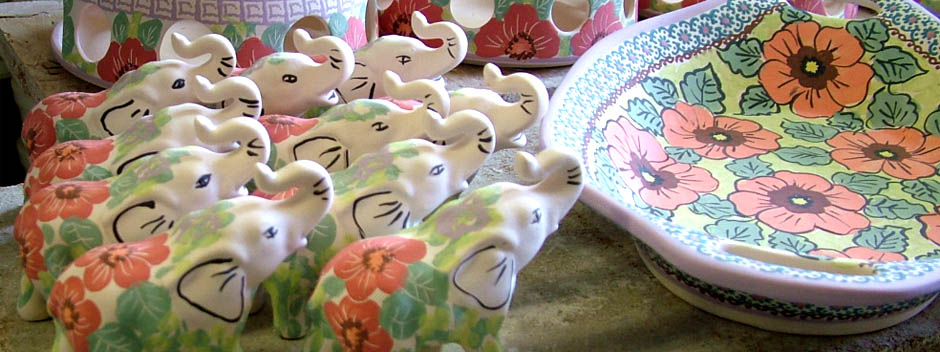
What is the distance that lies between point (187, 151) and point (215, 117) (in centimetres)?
8

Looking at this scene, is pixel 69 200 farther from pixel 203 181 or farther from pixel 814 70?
pixel 814 70

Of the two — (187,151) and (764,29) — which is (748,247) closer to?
(187,151)

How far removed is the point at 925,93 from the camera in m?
1.07

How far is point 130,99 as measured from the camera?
0.76 m

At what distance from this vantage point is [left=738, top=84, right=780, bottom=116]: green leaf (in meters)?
1.12

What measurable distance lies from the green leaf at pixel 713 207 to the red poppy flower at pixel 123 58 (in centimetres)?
55

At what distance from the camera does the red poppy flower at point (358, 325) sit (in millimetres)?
560

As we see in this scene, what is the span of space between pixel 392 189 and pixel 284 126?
15 centimetres

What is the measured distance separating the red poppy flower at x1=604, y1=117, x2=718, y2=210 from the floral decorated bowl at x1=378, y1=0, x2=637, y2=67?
229mm

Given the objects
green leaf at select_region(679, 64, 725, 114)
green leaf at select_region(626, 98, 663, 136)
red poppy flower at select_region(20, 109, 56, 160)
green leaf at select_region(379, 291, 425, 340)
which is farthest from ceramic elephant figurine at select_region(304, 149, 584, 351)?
green leaf at select_region(679, 64, 725, 114)

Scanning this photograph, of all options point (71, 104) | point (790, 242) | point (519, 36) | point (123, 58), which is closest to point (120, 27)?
point (123, 58)

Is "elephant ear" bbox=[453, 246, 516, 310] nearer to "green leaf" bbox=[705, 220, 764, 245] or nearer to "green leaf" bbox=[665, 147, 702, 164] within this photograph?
"green leaf" bbox=[705, 220, 764, 245]

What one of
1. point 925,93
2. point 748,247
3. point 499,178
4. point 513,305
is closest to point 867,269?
point 748,247

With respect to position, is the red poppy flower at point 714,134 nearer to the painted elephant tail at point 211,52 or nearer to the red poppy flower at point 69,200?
the painted elephant tail at point 211,52
